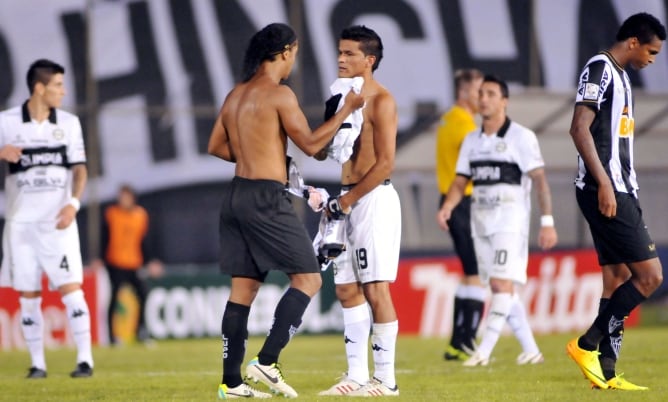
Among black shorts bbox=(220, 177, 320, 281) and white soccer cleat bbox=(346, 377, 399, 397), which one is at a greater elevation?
black shorts bbox=(220, 177, 320, 281)

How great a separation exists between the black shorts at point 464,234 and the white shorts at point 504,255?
2.47ft

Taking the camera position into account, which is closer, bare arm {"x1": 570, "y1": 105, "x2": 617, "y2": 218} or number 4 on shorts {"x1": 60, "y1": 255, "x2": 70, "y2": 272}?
bare arm {"x1": 570, "y1": 105, "x2": 617, "y2": 218}

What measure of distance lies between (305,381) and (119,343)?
763 cm

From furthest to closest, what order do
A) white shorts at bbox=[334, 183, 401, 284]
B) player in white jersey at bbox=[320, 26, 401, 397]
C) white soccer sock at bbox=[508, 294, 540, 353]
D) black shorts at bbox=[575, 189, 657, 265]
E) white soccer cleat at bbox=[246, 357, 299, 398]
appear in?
white soccer sock at bbox=[508, 294, 540, 353] < black shorts at bbox=[575, 189, 657, 265] < white shorts at bbox=[334, 183, 401, 284] < player in white jersey at bbox=[320, 26, 401, 397] < white soccer cleat at bbox=[246, 357, 299, 398]

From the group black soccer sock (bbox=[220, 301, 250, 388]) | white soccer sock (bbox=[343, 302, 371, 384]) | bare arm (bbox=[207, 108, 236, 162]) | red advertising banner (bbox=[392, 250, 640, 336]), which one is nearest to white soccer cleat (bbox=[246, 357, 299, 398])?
black soccer sock (bbox=[220, 301, 250, 388])

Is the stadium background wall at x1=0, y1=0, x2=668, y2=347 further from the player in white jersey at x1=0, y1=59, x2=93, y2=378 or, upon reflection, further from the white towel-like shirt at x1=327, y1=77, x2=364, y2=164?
the white towel-like shirt at x1=327, y1=77, x2=364, y2=164

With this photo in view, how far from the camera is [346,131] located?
7941 mm

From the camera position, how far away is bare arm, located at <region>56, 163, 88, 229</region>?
10.5 meters

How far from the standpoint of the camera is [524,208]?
441 inches

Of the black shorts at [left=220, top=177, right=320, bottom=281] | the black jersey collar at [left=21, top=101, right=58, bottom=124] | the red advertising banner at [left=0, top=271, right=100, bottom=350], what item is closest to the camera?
the black shorts at [left=220, top=177, right=320, bottom=281]

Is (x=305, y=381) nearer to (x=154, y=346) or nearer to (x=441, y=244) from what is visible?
(x=154, y=346)

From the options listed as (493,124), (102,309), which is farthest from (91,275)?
(493,124)

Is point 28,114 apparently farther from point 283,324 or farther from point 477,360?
point 477,360

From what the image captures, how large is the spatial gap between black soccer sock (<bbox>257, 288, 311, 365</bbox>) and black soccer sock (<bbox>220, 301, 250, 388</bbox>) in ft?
0.51
